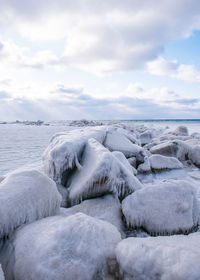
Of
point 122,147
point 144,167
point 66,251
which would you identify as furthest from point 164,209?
point 122,147

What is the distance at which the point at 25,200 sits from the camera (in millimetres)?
2057

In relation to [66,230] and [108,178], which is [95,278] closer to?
[66,230]

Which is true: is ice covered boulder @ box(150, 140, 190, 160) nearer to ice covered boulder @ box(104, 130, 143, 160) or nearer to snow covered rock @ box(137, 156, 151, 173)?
ice covered boulder @ box(104, 130, 143, 160)

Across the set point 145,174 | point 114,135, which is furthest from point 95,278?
point 114,135

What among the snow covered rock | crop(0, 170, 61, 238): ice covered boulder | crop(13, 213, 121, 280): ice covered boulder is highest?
crop(0, 170, 61, 238): ice covered boulder

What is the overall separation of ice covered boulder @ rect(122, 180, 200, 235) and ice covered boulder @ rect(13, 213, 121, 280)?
72cm

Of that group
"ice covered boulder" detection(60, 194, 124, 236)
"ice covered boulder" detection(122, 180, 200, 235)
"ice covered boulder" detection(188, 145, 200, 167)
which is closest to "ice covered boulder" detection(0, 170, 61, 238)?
"ice covered boulder" detection(60, 194, 124, 236)

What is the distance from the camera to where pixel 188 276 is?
1.23 metres

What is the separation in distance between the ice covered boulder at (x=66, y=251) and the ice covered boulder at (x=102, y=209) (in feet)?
2.44

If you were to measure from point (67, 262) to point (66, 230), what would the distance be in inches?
9.4

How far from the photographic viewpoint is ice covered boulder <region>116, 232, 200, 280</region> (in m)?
1.28

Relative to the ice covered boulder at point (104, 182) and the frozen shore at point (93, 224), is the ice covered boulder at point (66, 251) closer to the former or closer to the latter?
the frozen shore at point (93, 224)

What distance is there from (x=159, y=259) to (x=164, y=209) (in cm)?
107

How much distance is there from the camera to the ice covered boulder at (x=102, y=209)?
2.54 metres
